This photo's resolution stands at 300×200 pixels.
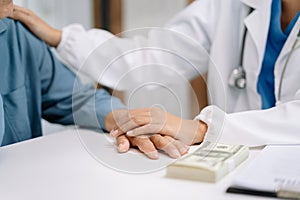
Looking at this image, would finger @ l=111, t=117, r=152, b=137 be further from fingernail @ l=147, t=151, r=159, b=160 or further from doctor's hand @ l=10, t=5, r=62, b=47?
doctor's hand @ l=10, t=5, r=62, b=47

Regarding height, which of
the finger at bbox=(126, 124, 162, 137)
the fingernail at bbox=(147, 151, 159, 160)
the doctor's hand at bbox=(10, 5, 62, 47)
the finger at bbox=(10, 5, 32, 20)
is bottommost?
the fingernail at bbox=(147, 151, 159, 160)

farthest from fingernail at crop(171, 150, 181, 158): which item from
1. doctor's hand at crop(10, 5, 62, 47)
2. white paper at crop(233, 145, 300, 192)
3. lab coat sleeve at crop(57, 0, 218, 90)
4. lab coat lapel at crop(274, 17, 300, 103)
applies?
doctor's hand at crop(10, 5, 62, 47)

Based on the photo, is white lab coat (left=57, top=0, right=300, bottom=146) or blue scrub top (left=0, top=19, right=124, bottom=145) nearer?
white lab coat (left=57, top=0, right=300, bottom=146)

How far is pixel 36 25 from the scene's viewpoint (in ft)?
4.21

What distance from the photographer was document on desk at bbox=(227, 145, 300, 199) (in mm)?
673

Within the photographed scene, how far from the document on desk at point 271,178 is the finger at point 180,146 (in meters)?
0.14

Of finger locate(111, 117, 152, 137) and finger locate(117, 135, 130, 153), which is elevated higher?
finger locate(111, 117, 152, 137)

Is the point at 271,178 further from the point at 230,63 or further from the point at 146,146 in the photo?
the point at 230,63

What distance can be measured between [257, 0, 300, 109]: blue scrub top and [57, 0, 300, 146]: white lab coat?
0.02 meters

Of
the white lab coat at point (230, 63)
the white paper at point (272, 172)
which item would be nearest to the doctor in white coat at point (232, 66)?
the white lab coat at point (230, 63)

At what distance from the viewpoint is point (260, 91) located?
130cm

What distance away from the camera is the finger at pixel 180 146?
35.5 inches

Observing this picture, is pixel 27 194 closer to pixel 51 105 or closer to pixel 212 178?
Answer: pixel 212 178

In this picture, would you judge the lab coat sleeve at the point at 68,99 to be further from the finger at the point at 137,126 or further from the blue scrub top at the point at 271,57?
the blue scrub top at the point at 271,57
